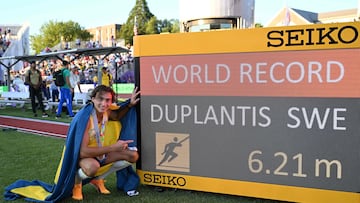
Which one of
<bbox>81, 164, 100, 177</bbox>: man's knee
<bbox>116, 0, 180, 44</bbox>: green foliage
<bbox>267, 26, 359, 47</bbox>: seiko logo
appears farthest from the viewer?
<bbox>116, 0, 180, 44</bbox>: green foliage

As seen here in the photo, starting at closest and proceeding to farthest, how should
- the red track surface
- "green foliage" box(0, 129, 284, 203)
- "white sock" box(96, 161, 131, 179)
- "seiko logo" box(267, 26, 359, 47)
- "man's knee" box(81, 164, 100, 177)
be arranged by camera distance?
"seiko logo" box(267, 26, 359, 47)
"man's knee" box(81, 164, 100, 177)
"green foliage" box(0, 129, 284, 203)
"white sock" box(96, 161, 131, 179)
the red track surface

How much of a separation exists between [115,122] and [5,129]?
245 inches

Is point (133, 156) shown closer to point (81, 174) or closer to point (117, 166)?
point (117, 166)

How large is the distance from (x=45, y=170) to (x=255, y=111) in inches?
120

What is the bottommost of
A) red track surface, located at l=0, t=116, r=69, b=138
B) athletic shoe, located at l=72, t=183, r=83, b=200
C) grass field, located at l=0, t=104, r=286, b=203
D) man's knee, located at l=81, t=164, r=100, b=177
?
red track surface, located at l=0, t=116, r=69, b=138

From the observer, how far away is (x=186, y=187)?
4117 mm

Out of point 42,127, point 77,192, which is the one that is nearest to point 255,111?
point 77,192

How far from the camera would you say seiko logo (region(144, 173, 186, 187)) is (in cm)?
414

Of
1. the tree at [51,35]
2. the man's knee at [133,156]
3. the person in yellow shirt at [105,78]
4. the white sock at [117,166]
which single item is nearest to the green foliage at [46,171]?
the white sock at [117,166]

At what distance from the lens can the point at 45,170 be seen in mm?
5188

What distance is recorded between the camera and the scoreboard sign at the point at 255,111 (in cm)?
342

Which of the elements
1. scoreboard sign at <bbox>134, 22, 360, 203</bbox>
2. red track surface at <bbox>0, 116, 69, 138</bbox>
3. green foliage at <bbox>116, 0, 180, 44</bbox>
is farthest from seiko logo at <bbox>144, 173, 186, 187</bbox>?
green foliage at <bbox>116, 0, 180, 44</bbox>

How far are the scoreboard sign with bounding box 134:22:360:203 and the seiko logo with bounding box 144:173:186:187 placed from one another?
0.01m

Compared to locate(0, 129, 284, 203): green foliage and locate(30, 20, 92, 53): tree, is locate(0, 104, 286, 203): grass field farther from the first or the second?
locate(30, 20, 92, 53): tree
